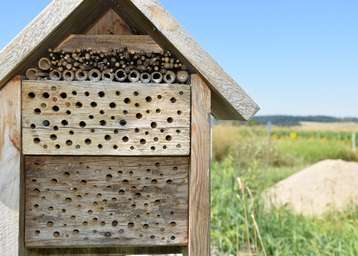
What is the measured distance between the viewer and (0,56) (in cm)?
179

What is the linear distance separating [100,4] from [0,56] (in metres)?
0.43

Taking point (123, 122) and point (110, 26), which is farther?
point (110, 26)

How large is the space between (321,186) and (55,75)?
28.6 feet

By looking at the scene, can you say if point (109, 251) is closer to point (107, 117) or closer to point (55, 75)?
point (107, 117)

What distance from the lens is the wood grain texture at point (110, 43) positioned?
6.38 ft

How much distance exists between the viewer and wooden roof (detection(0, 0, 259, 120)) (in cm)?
179

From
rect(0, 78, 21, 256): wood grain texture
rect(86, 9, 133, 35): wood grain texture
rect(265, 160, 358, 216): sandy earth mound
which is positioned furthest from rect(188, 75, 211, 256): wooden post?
rect(265, 160, 358, 216): sandy earth mound

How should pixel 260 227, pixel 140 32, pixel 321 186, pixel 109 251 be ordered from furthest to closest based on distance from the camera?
pixel 321 186 < pixel 260 227 < pixel 109 251 < pixel 140 32

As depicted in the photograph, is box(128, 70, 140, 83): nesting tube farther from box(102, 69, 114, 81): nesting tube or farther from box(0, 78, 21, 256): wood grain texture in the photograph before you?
box(0, 78, 21, 256): wood grain texture

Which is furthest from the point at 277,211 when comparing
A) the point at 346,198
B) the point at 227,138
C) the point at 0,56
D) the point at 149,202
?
the point at 227,138

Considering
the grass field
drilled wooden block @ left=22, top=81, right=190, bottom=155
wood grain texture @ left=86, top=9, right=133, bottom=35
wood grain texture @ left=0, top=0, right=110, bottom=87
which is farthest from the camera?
the grass field

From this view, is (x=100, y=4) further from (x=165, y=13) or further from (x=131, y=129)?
(x=131, y=129)

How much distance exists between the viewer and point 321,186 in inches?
395

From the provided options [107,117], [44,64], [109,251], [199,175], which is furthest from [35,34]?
[109,251]
